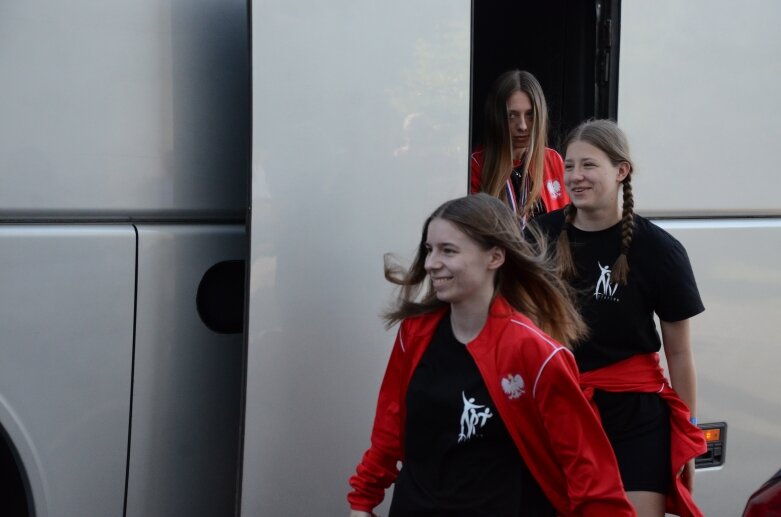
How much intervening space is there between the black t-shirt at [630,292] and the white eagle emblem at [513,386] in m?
0.59

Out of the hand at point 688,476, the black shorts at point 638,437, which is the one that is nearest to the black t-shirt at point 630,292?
the black shorts at point 638,437

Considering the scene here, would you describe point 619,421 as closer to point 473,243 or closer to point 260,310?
point 473,243

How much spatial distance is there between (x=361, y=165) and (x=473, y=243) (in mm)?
622

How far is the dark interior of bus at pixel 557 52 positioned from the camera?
369 cm

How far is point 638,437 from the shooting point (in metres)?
3.02

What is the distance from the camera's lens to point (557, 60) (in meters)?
4.25

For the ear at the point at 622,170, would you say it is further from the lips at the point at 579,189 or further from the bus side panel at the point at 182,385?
the bus side panel at the point at 182,385

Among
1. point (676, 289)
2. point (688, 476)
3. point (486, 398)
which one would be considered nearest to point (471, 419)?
point (486, 398)

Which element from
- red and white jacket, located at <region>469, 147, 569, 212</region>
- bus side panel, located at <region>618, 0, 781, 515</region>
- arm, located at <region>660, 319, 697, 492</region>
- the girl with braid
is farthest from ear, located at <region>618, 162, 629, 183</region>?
red and white jacket, located at <region>469, 147, 569, 212</region>

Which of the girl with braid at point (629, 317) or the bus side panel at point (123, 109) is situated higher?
the bus side panel at point (123, 109)

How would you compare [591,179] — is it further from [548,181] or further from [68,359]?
[68,359]

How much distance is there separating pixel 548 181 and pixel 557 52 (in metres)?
0.69

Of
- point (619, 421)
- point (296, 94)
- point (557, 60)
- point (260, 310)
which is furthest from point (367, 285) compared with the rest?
point (557, 60)

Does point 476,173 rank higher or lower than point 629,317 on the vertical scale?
higher
